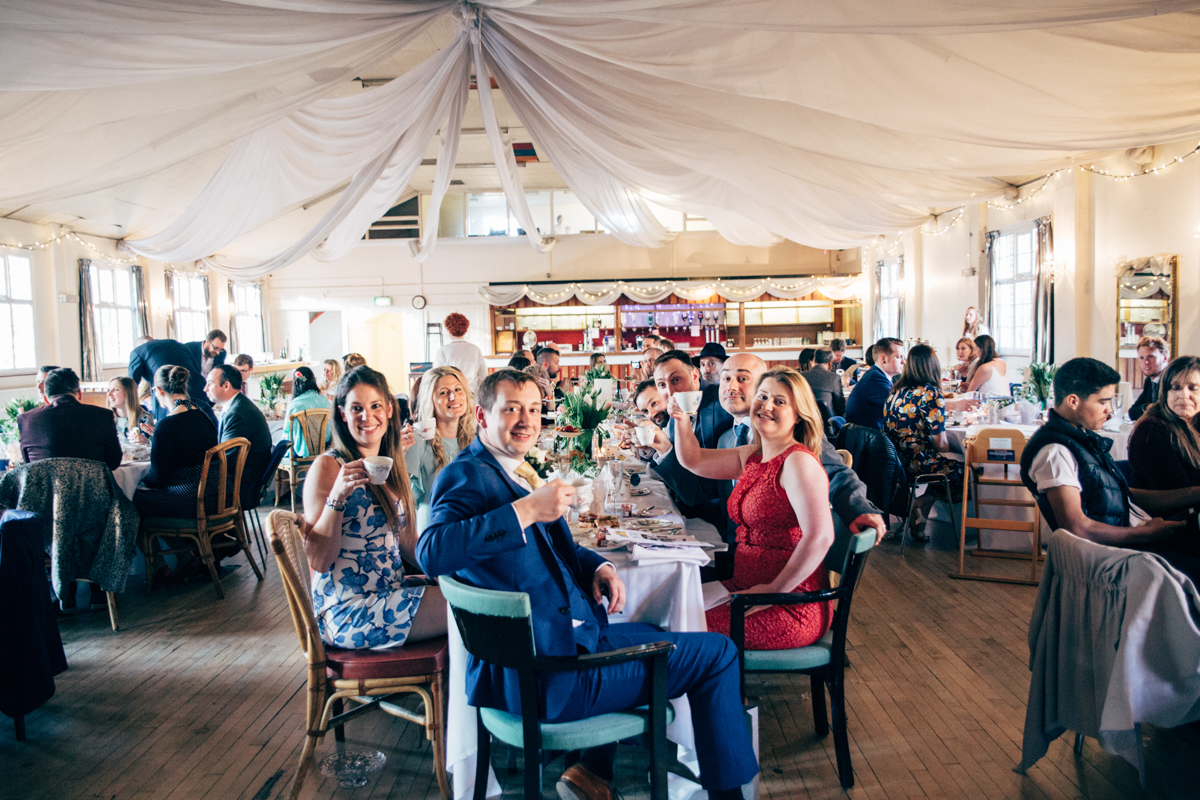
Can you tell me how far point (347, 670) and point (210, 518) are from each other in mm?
2713

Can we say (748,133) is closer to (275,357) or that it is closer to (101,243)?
(101,243)

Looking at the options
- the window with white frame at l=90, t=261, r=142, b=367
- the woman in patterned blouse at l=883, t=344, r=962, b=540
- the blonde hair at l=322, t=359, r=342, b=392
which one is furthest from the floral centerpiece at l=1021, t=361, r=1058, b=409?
the window with white frame at l=90, t=261, r=142, b=367

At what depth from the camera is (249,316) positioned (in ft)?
54.7

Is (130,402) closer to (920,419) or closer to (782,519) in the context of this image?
(782,519)

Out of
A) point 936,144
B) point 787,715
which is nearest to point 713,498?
point 787,715

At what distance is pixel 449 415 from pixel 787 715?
2.12 meters

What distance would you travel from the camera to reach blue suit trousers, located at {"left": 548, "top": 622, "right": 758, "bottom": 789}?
206 cm

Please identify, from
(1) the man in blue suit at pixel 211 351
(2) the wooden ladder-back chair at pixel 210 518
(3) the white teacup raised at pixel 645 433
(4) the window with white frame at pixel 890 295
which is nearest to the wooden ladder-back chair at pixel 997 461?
(3) the white teacup raised at pixel 645 433

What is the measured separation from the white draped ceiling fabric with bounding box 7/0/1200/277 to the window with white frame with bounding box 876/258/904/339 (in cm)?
693

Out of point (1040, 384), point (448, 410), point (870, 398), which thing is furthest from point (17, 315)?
point (1040, 384)

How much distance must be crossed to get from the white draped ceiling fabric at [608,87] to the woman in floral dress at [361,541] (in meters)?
1.81

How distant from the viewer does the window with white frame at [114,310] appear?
11.6m

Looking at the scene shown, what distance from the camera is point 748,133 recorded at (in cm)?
484

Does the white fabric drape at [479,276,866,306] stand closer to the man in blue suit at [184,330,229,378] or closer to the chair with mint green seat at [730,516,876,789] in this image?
the man in blue suit at [184,330,229,378]
